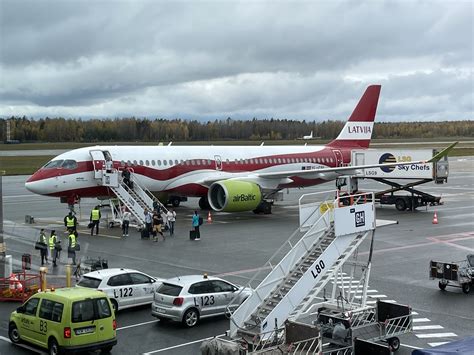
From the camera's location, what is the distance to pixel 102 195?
131ft

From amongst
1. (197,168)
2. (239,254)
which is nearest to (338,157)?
(197,168)

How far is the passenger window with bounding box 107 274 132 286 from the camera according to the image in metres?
19.5

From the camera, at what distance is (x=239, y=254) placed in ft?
95.3

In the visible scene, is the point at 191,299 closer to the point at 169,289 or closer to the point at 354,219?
the point at 169,289

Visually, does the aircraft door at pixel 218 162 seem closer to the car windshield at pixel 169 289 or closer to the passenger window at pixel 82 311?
the car windshield at pixel 169 289

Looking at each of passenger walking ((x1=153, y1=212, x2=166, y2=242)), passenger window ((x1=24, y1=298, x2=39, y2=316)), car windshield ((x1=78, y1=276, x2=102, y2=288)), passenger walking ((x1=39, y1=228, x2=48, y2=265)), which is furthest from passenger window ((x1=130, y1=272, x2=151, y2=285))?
passenger walking ((x1=153, y1=212, x2=166, y2=242))

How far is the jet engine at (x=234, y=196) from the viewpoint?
40.5m

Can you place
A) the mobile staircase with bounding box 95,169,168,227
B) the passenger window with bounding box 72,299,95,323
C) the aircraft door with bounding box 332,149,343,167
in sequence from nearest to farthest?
the passenger window with bounding box 72,299,95,323 < the mobile staircase with bounding box 95,169,168,227 < the aircraft door with bounding box 332,149,343,167

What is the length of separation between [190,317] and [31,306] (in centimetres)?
434

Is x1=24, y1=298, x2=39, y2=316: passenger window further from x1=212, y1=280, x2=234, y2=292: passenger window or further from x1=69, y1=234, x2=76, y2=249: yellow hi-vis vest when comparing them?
x1=69, y1=234, x2=76, y2=249: yellow hi-vis vest

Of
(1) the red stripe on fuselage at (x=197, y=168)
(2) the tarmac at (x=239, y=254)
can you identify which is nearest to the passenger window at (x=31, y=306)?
(2) the tarmac at (x=239, y=254)

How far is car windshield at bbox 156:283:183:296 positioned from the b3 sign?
522cm

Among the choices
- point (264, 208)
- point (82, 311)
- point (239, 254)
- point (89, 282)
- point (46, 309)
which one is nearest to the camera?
point (82, 311)

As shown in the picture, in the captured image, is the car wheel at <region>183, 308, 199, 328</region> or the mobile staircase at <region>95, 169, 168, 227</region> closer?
the car wheel at <region>183, 308, 199, 328</region>
